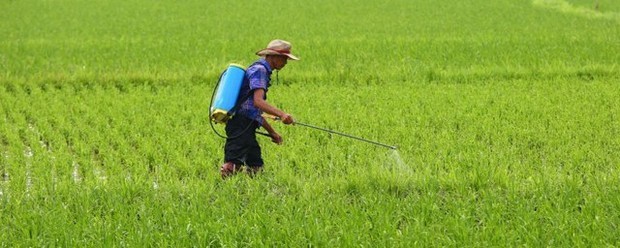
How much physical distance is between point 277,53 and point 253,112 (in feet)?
1.48

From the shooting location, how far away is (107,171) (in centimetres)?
582

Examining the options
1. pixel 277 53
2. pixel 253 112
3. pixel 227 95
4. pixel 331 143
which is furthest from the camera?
pixel 331 143

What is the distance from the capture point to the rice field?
4.04m

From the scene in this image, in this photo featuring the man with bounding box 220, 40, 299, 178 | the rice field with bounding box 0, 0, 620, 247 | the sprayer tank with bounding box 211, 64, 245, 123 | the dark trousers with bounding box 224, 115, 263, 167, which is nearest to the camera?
the rice field with bounding box 0, 0, 620, 247

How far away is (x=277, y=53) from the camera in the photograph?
480 centimetres

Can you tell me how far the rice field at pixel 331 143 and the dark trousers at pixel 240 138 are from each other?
194 mm

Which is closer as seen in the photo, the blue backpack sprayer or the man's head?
the blue backpack sprayer

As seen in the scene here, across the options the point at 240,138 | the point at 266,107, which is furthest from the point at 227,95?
the point at 240,138

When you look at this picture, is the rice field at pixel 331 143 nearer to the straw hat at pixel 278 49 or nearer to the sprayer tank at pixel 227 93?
the sprayer tank at pixel 227 93

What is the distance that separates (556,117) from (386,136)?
6.17ft

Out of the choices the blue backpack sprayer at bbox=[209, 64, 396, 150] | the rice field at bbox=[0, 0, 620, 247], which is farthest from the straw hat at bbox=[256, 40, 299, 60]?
the rice field at bbox=[0, 0, 620, 247]

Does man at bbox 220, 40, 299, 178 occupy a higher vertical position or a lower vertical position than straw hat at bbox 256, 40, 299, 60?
lower

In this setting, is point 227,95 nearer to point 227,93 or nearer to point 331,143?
point 227,93

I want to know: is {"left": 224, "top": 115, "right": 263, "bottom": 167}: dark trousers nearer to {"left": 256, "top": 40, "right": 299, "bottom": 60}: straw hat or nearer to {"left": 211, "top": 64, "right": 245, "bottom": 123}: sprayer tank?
{"left": 211, "top": 64, "right": 245, "bottom": 123}: sprayer tank
